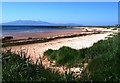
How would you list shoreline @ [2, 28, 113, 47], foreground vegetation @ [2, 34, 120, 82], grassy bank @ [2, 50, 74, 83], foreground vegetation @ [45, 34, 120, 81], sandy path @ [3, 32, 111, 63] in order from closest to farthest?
grassy bank @ [2, 50, 74, 83] < foreground vegetation @ [2, 34, 120, 82] < foreground vegetation @ [45, 34, 120, 81] < sandy path @ [3, 32, 111, 63] < shoreline @ [2, 28, 113, 47]

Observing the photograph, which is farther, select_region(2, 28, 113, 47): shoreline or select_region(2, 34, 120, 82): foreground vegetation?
select_region(2, 28, 113, 47): shoreline

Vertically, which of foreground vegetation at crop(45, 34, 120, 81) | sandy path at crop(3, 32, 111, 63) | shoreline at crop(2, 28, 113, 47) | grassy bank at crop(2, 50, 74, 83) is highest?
grassy bank at crop(2, 50, 74, 83)

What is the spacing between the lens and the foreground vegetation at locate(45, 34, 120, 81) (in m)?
8.11

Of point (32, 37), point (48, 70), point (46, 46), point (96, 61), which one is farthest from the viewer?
point (32, 37)

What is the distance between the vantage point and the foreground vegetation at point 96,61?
8.11m

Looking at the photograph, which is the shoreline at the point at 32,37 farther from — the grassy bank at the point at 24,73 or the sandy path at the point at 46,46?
the grassy bank at the point at 24,73

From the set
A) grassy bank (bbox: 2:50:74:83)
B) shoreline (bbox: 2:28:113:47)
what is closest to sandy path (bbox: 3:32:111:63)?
shoreline (bbox: 2:28:113:47)

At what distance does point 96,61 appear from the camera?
9742 mm

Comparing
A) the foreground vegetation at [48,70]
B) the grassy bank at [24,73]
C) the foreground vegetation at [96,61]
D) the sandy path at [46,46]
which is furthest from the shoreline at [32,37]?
the grassy bank at [24,73]

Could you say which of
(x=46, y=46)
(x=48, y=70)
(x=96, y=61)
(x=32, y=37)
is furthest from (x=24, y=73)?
(x=32, y=37)

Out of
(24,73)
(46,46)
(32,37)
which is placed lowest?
(32,37)

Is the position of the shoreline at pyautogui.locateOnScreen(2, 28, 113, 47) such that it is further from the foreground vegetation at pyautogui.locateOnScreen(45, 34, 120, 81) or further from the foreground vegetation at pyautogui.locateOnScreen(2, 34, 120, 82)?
the foreground vegetation at pyautogui.locateOnScreen(2, 34, 120, 82)

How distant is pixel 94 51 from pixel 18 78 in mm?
5692

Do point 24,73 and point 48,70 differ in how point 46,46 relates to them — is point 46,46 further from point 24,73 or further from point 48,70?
point 24,73
